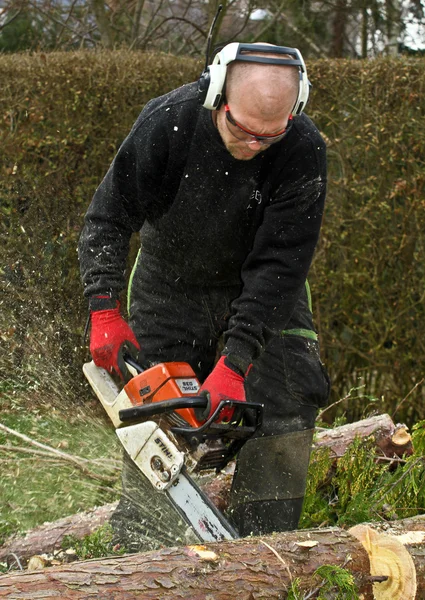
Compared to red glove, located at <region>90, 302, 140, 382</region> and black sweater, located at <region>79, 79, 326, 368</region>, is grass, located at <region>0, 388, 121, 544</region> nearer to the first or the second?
red glove, located at <region>90, 302, 140, 382</region>

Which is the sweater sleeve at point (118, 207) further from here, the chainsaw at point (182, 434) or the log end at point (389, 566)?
the log end at point (389, 566)

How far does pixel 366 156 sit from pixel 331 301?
114cm

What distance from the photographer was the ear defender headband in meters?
2.66

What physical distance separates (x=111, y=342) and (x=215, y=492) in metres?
1.11

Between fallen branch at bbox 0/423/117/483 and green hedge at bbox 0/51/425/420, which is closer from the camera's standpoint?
fallen branch at bbox 0/423/117/483

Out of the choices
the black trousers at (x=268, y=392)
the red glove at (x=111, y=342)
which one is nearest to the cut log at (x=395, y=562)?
the black trousers at (x=268, y=392)

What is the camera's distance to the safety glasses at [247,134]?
2729 mm

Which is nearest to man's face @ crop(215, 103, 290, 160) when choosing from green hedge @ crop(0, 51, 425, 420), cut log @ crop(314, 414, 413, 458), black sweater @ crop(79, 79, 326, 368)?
black sweater @ crop(79, 79, 326, 368)

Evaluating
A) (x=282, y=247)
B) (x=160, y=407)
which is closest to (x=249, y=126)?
(x=282, y=247)

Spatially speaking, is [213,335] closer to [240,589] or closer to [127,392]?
[127,392]

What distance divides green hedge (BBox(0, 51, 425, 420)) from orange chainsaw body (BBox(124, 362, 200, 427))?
256 centimetres

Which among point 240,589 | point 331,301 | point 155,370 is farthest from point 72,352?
point 240,589

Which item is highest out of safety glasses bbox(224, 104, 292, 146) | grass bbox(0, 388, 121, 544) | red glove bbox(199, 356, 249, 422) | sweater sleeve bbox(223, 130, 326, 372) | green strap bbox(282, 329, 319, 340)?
safety glasses bbox(224, 104, 292, 146)

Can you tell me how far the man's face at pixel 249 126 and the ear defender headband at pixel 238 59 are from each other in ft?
0.21
